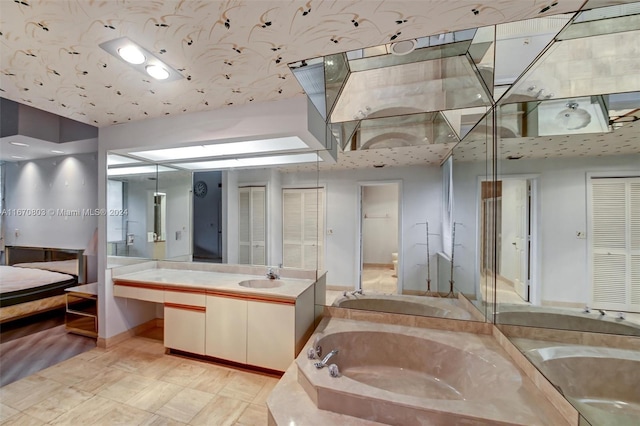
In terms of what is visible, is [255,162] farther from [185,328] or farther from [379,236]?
[185,328]

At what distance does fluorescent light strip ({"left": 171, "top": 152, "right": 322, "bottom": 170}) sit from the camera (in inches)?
105

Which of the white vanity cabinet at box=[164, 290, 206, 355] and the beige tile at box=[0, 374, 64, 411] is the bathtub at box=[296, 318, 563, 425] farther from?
the beige tile at box=[0, 374, 64, 411]

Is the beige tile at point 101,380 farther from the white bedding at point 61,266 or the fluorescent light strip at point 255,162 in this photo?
the fluorescent light strip at point 255,162

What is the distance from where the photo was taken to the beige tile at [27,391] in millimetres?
1834

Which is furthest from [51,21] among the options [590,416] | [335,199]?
[590,416]

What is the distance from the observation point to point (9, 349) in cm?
254

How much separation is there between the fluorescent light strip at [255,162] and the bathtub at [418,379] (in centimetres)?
171

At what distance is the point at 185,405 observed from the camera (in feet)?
6.04

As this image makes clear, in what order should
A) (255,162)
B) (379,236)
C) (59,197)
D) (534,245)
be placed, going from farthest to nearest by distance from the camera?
(59,197)
(255,162)
(379,236)
(534,245)

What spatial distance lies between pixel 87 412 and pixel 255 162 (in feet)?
8.38

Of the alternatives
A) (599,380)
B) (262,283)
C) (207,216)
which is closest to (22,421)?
(262,283)

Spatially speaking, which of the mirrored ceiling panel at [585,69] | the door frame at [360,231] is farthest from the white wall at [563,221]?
the door frame at [360,231]

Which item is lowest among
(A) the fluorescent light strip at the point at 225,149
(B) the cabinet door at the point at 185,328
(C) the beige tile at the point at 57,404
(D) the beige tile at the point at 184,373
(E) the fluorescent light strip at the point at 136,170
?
(D) the beige tile at the point at 184,373

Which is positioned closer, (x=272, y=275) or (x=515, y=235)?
(x=515, y=235)
